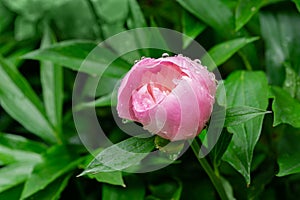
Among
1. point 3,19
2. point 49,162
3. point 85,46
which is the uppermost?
point 3,19

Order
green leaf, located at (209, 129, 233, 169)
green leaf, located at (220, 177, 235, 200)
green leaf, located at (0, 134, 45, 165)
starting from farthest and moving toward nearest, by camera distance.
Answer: green leaf, located at (0, 134, 45, 165) → green leaf, located at (220, 177, 235, 200) → green leaf, located at (209, 129, 233, 169)

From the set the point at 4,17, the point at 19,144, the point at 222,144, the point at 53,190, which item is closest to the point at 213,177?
the point at 222,144

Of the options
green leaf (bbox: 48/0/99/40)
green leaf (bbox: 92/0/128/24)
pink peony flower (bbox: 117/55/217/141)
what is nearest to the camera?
pink peony flower (bbox: 117/55/217/141)

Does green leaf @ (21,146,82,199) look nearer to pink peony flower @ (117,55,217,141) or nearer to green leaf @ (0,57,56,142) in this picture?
green leaf @ (0,57,56,142)

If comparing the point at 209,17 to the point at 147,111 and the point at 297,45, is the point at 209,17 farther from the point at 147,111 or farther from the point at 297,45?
the point at 147,111

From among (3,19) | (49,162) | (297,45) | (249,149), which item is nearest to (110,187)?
(49,162)

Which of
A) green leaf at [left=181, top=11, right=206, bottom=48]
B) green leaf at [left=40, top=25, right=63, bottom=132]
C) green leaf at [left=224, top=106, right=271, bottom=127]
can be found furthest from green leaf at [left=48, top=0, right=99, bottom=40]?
green leaf at [left=224, top=106, right=271, bottom=127]
